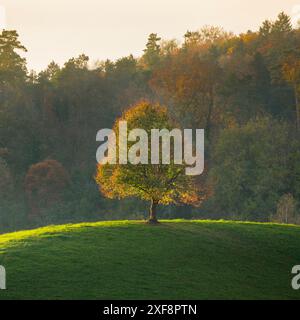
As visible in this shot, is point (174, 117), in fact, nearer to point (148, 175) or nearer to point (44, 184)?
point (44, 184)

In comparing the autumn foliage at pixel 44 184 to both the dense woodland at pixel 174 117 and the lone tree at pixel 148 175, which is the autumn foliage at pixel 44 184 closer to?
the dense woodland at pixel 174 117

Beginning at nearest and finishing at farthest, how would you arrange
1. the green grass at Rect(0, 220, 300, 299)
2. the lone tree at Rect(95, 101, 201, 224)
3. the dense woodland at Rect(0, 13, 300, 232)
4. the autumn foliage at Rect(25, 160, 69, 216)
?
the green grass at Rect(0, 220, 300, 299), the lone tree at Rect(95, 101, 201, 224), the dense woodland at Rect(0, 13, 300, 232), the autumn foliage at Rect(25, 160, 69, 216)

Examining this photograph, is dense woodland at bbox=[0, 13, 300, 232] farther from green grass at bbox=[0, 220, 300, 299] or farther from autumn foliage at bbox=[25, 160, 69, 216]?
green grass at bbox=[0, 220, 300, 299]

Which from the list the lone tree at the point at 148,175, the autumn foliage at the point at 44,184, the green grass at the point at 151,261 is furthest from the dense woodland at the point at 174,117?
the green grass at the point at 151,261

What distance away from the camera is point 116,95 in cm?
11500

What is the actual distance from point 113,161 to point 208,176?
40.9 meters

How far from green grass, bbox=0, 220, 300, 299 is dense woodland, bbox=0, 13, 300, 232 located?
35567mm

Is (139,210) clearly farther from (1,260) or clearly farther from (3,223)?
(1,260)

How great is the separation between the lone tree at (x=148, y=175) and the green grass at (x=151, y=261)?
7.84ft

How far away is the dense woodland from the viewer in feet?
326

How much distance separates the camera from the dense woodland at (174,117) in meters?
99.2

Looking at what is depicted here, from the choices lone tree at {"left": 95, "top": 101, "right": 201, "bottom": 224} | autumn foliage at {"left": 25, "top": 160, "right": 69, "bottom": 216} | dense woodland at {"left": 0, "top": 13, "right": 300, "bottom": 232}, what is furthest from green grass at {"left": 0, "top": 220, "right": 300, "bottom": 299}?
autumn foliage at {"left": 25, "top": 160, "right": 69, "bottom": 216}
